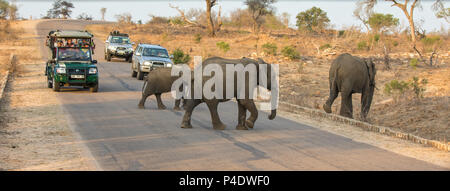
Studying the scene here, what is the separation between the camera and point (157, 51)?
2716 cm

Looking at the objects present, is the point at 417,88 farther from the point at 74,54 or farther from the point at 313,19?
the point at 313,19

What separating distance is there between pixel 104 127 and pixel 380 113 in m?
9.63

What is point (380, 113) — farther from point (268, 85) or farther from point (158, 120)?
point (158, 120)

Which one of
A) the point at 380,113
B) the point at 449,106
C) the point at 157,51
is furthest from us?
the point at 157,51

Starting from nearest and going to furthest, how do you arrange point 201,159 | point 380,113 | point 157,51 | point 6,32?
point 201,159 < point 380,113 < point 157,51 < point 6,32

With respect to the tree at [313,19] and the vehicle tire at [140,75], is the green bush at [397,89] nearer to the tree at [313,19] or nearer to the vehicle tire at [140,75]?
the vehicle tire at [140,75]

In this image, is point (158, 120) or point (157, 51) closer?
point (158, 120)

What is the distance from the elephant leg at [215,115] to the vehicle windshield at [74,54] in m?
9.98

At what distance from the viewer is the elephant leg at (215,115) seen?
42.8 feet

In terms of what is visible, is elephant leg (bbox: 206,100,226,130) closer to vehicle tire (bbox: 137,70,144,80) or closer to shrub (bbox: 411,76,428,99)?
shrub (bbox: 411,76,428,99)

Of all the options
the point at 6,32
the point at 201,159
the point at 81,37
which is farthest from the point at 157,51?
the point at 6,32

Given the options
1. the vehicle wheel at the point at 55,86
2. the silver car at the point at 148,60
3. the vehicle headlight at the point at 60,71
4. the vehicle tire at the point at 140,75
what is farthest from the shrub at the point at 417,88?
the vehicle wheel at the point at 55,86

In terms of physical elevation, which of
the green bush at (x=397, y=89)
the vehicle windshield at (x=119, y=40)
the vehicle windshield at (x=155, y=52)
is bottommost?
the green bush at (x=397, y=89)

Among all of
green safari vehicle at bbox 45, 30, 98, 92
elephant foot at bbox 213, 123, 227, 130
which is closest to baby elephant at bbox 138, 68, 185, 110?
elephant foot at bbox 213, 123, 227, 130
